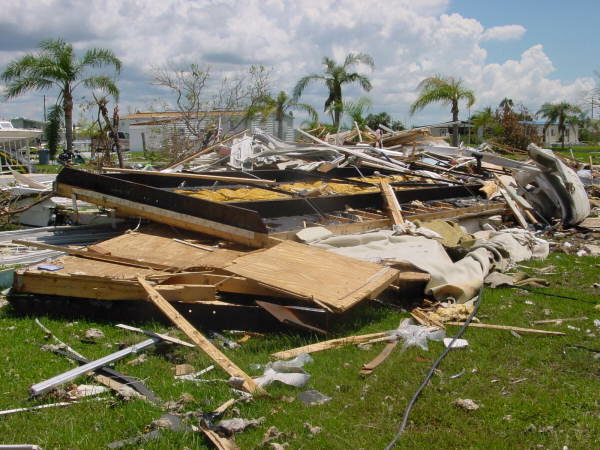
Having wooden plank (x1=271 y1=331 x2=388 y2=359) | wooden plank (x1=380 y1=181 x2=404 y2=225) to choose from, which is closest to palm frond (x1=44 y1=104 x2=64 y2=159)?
wooden plank (x1=380 y1=181 x2=404 y2=225)

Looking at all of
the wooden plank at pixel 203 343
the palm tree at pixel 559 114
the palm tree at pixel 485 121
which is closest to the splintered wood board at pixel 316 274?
the wooden plank at pixel 203 343

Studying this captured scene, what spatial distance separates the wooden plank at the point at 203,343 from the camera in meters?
4.09

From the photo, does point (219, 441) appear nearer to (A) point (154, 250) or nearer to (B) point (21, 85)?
(A) point (154, 250)

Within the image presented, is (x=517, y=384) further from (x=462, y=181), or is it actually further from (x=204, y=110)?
(x=204, y=110)

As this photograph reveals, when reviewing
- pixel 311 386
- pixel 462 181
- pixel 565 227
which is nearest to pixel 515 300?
pixel 311 386

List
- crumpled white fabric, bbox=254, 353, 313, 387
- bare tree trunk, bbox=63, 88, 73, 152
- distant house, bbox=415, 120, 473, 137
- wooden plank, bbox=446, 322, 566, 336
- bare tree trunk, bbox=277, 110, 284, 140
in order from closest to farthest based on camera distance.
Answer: crumpled white fabric, bbox=254, 353, 313, 387 → wooden plank, bbox=446, 322, 566, 336 → distant house, bbox=415, 120, 473, 137 → bare tree trunk, bbox=63, 88, 73, 152 → bare tree trunk, bbox=277, 110, 284, 140

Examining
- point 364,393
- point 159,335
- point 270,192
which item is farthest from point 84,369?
point 270,192

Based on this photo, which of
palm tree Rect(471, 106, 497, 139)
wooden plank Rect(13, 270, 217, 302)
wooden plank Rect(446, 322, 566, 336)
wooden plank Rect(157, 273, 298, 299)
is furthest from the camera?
palm tree Rect(471, 106, 497, 139)

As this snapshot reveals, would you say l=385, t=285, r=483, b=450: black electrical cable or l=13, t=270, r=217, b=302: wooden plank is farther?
l=13, t=270, r=217, b=302: wooden plank

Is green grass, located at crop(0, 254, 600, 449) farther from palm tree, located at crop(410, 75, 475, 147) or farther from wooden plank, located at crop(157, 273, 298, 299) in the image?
palm tree, located at crop(410, 75, 475, 147)

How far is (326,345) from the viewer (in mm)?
4957

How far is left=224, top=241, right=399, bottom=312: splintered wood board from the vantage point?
531cm

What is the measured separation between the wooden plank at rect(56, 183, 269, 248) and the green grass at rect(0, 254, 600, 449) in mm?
1669

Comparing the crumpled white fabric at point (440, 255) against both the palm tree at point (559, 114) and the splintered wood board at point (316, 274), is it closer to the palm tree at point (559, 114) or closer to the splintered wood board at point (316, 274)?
the splintered wood board at point (316, 274)
